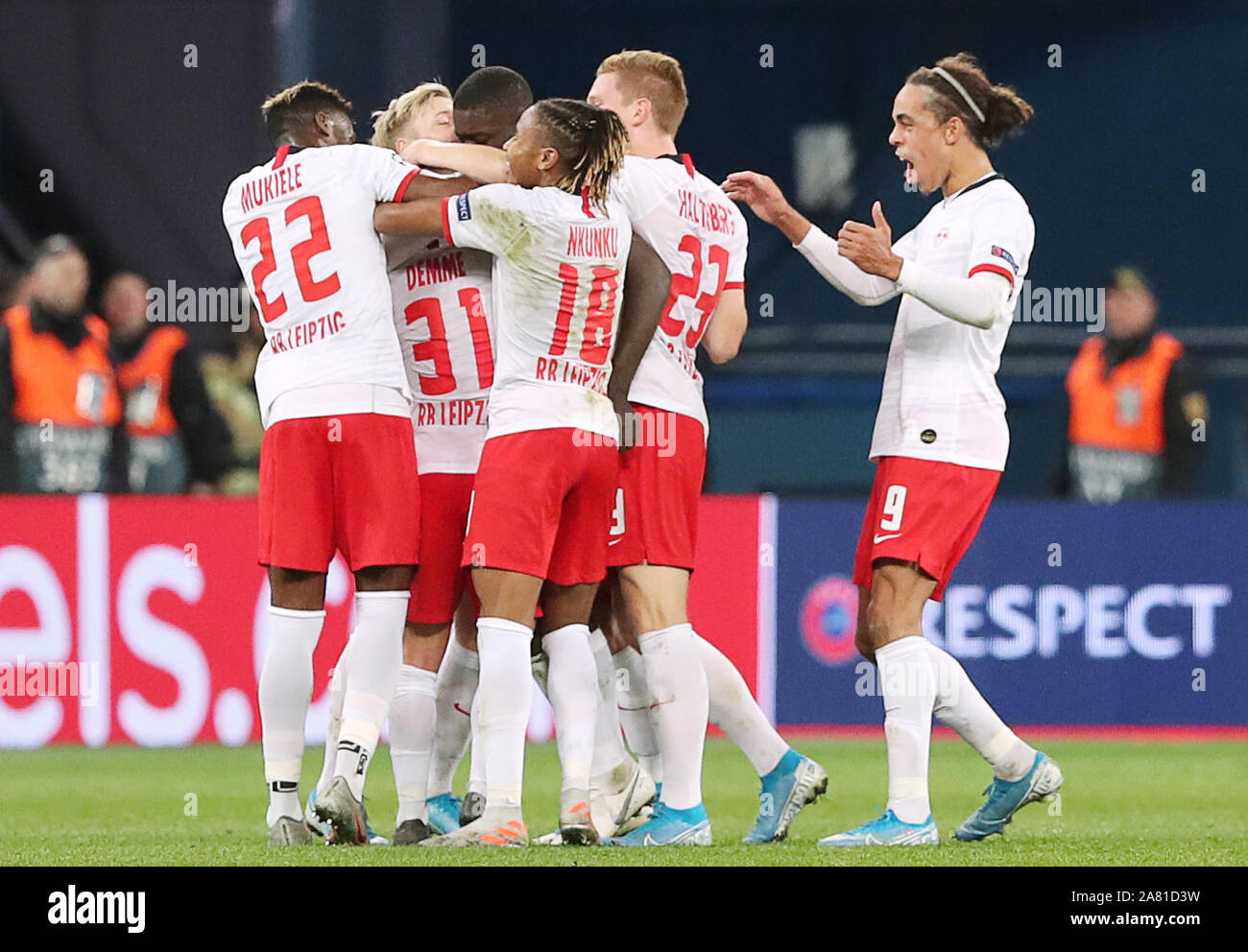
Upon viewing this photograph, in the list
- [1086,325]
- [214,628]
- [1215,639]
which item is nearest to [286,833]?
[214,628]

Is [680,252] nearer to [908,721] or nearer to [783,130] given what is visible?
[908,721]

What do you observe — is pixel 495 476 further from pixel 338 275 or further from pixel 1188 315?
pixel 1188 315

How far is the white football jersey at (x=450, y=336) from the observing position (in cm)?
576

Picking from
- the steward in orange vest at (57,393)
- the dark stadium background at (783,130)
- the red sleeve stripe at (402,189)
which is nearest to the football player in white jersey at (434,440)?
the red sleeve stripe at (402,189)

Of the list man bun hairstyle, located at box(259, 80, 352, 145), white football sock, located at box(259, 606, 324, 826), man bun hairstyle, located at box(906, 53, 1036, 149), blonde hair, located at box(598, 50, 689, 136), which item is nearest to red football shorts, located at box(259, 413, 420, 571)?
white football sock, located at box(259, 606, 324, 826)

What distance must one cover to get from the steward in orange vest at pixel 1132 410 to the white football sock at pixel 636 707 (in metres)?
5.21

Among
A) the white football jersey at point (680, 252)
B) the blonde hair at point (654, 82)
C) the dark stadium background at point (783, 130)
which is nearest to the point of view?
the white football jersey at point (680, 252)

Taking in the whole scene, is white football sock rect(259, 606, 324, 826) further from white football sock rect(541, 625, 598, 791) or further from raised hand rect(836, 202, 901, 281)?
raised hand rect(836, 202, 901, 281)

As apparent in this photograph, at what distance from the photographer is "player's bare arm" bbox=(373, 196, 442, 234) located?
5.38 meters

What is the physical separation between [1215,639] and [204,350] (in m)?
5.36

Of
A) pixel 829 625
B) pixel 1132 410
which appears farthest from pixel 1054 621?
→ pixel 1132 410

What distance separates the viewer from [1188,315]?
13.3 m

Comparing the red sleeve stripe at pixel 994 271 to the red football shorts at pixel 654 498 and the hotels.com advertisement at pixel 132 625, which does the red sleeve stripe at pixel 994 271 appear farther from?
the hotels.com advertisement at pixel 132 625

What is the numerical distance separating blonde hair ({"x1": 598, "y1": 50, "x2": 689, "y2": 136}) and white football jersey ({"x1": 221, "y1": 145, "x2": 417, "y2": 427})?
2.18ft
